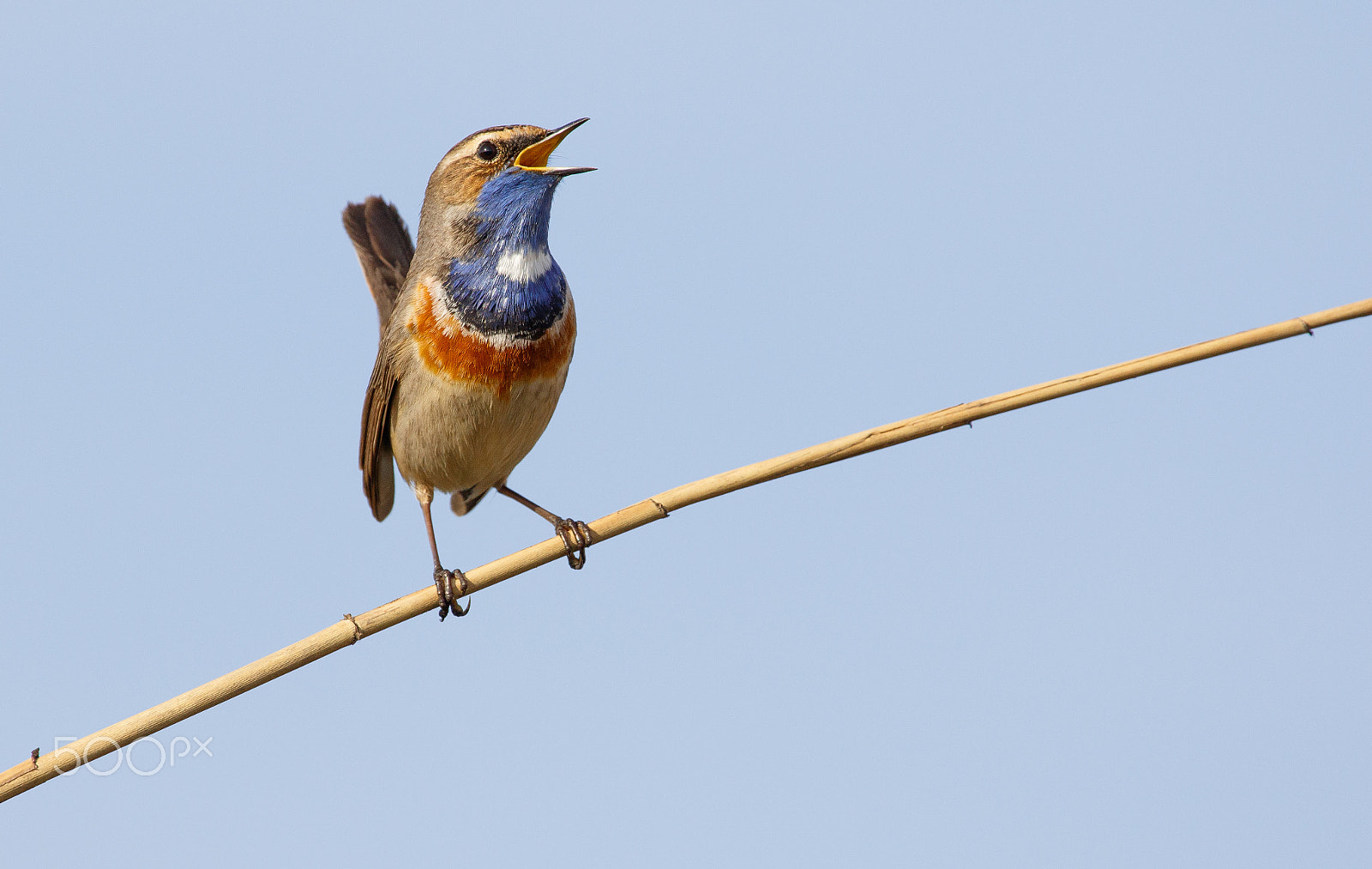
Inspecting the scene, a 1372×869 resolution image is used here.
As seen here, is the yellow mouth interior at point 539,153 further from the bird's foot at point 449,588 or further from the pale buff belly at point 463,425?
the bird's foot at point 449,588

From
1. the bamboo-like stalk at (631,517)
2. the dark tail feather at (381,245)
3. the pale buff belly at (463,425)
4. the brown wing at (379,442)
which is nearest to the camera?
the bamboo-like stalk at (631,517)

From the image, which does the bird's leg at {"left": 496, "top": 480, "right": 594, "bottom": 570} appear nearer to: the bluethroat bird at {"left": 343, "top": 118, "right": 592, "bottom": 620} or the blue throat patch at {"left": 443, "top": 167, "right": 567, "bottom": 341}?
the bluethroat bird at {"left": 343, "top": 118, "right": 592, "bottom": 620}

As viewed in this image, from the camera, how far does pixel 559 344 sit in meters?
6.20

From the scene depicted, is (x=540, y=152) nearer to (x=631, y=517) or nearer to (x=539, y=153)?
(x=539, y=153)

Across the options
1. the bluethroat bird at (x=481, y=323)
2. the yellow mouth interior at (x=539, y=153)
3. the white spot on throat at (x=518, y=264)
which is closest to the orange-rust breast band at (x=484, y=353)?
the bluethroat bird at (x=481, y=323)

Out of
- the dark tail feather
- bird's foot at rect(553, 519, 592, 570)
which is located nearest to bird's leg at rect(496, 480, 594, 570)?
bird's foot at rect(553, 519, 592, 570)

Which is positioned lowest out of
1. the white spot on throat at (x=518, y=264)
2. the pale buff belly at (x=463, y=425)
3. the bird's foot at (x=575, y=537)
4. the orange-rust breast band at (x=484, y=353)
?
the bird's foot at (x=575, y=537)

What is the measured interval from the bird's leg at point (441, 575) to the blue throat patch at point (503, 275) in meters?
1.24

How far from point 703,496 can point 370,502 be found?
3.80 metres

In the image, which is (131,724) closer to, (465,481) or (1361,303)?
(465,481)

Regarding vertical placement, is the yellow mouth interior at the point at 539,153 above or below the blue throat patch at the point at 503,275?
above

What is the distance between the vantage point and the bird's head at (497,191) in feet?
19.8

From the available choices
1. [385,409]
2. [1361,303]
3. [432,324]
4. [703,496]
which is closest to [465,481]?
[385,409]

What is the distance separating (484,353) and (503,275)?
15.1 inches
